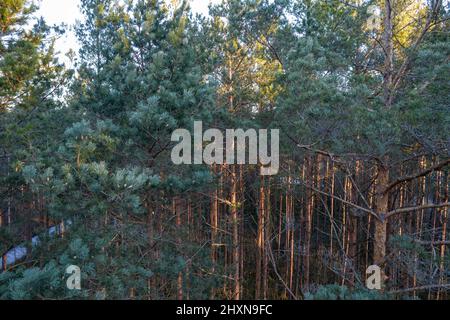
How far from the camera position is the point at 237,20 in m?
8.56

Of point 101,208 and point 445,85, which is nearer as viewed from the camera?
point 101,208

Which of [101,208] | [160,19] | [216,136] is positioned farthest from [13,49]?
[216,136]

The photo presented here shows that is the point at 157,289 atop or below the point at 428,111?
below

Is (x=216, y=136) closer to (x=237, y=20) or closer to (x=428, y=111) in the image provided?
(x=237, y=20)

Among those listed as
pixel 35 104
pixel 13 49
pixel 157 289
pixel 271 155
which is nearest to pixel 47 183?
pixel 35 104

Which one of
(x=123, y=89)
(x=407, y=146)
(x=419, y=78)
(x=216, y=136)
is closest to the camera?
(x=407, y=146)

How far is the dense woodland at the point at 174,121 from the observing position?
4.87m

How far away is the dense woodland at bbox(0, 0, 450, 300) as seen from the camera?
4871 millimetres

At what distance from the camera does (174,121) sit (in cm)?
587

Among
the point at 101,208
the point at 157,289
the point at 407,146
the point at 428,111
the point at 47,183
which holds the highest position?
the point at 428,111

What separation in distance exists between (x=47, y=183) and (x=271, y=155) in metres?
5.45

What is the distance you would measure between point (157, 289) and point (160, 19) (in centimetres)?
559

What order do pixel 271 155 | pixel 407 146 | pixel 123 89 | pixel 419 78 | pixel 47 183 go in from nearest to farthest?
pixel 47 183 < pixel 407 146 < pixel 419 78 < pixel 123 89 < pixel 271 155

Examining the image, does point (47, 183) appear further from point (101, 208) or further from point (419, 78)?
point (419, 78)
